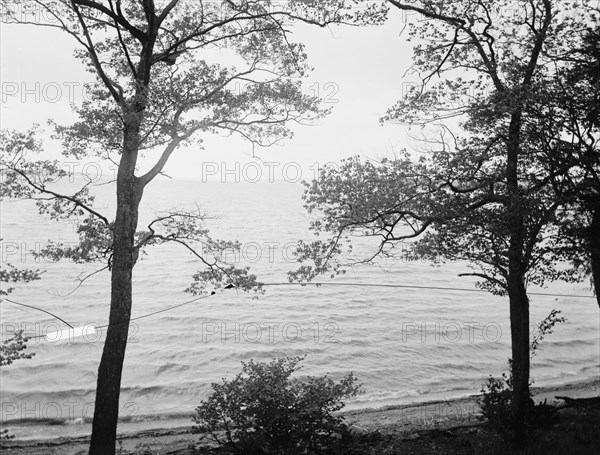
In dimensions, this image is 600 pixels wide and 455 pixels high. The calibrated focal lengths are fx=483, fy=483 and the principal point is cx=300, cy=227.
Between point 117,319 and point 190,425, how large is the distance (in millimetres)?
7589

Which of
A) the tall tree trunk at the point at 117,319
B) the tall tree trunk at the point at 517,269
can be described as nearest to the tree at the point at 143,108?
the tall tree trunk at the point at 117,319

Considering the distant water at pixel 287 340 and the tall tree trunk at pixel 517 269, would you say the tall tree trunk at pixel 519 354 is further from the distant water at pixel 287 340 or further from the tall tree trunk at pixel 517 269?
the distant water at pixel 287 340

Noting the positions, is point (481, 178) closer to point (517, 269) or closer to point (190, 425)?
point (517, 269)

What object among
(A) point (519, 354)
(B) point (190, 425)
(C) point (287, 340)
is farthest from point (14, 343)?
(C) point (287, 340)

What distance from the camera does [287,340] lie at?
25.5 m

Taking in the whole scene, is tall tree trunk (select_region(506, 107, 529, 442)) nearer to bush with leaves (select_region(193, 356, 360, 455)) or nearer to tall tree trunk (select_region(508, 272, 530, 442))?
tall tree trunk (select_region(508, 272, 530, 442))

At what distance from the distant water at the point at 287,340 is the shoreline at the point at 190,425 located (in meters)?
1.02

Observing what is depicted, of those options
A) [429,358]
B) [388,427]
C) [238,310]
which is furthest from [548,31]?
[238,310]

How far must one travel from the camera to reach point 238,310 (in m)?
32.6

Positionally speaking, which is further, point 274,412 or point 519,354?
point 519,354

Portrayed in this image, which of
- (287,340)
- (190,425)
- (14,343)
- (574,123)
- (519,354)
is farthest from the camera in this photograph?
(287,340)

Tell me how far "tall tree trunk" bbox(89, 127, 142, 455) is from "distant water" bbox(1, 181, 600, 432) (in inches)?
80.4

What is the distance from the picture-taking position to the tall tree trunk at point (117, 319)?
1012 cm

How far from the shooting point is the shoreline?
14.1 m
